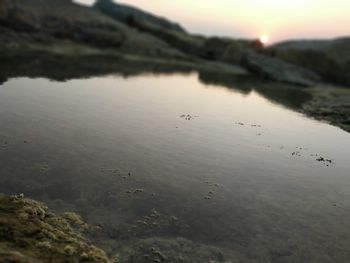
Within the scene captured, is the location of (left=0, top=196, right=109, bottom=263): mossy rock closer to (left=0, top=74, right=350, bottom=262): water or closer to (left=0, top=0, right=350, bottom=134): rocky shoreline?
(left=0, top=74, right=350, bottom=262): water

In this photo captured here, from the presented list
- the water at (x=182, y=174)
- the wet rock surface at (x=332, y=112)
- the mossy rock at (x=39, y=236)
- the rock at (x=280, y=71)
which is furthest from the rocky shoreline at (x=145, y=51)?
the mossy rock at (x=39, y=236)

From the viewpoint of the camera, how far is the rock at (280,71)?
110 metres

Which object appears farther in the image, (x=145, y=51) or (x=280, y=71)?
(x=145, y=51)

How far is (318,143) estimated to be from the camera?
36281 mm

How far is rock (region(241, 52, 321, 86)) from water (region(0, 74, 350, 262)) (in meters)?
69.3

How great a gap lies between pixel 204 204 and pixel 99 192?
5465mm

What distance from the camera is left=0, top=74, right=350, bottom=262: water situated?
1742 centimetres

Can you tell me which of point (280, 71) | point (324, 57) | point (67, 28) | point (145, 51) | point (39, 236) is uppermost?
point (324, 57)

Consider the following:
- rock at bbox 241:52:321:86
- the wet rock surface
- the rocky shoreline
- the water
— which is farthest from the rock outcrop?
the wet rock surface

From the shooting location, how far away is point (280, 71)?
115750mm

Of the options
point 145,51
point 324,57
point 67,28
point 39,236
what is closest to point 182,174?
point 39,236

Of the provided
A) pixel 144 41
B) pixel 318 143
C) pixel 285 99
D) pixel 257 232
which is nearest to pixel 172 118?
pixel 318 143

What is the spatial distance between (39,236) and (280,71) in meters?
110

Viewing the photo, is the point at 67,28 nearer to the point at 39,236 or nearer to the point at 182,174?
the point at 182,174
